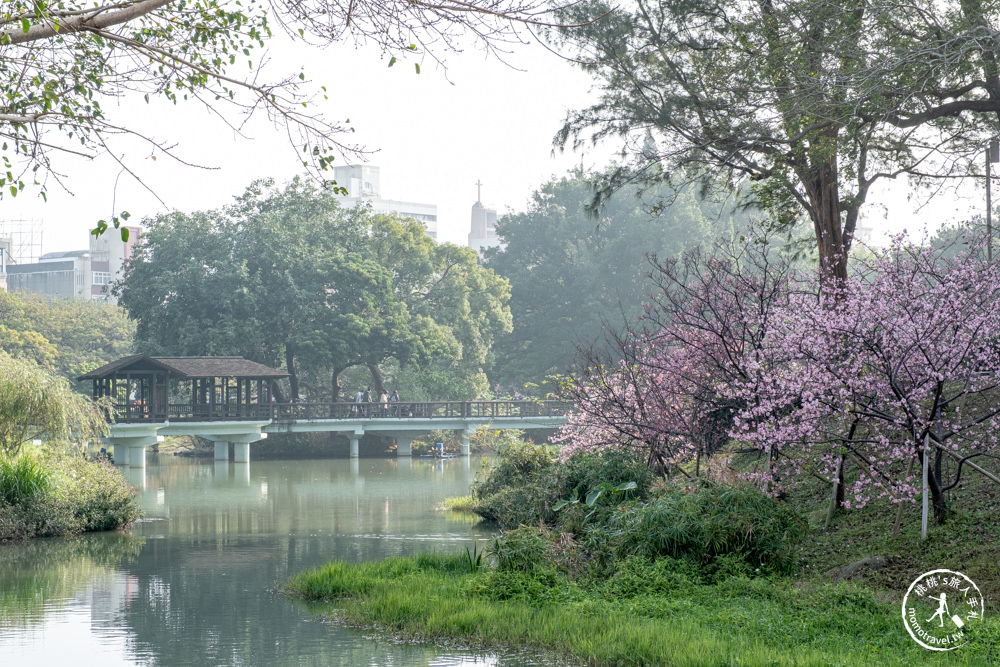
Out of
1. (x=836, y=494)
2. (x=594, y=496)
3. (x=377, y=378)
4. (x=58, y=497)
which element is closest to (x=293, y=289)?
(x=377, y=378)

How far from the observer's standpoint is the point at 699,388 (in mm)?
13781

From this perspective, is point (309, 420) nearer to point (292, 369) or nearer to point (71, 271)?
point (292, 369)

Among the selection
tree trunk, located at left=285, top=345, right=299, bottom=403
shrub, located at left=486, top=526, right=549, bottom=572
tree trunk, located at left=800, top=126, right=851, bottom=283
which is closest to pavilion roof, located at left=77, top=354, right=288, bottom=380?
tree trunk, located at left=285, top=345, right=299, bottom=403

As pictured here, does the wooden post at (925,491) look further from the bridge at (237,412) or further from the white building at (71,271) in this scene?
the white building at (71,271)

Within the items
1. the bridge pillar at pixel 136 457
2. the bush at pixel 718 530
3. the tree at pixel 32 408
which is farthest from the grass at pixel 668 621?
the bridge pillar at pixel 136 457

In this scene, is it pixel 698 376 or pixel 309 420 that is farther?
pixel 309 420

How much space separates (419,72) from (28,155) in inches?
127

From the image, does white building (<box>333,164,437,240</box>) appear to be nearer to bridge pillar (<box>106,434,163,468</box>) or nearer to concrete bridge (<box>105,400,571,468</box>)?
concrete bridge (<box>105,400,571,468</box>)

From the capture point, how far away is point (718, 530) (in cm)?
952

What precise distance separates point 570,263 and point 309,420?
17.0 m

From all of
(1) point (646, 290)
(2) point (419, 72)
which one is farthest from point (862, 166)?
(1) point (646, 290)

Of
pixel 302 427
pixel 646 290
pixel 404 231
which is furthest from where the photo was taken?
pixel 646 290

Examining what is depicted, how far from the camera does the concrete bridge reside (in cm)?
3141

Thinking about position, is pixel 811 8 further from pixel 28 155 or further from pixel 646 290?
pixel 646 290
